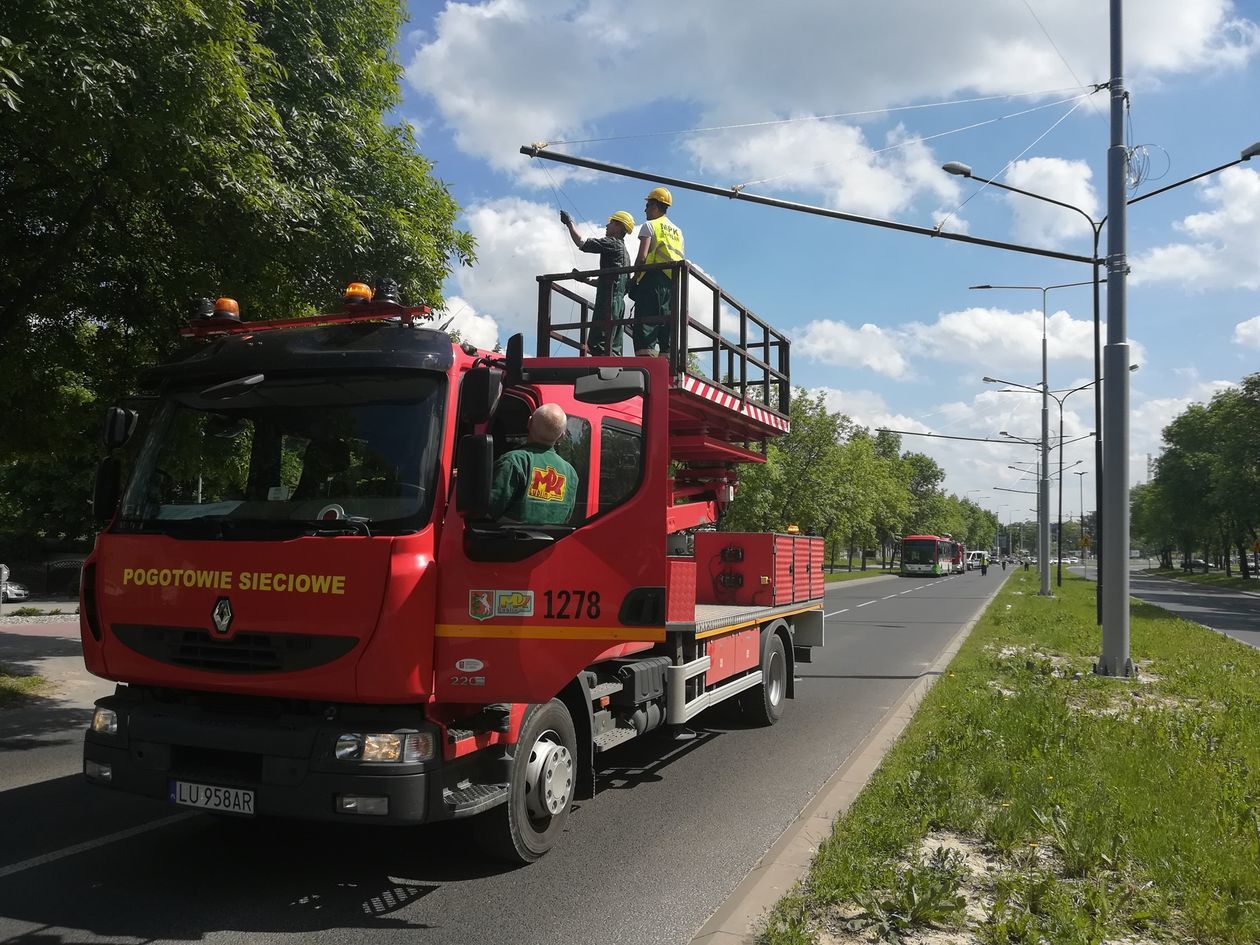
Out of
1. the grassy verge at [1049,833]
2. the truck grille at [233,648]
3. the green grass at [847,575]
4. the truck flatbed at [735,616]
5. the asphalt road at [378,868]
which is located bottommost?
the green grass at [847,575]

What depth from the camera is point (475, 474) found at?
4.28 metres

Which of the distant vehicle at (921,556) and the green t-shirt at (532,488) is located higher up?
the green t-shirt at (532,488)

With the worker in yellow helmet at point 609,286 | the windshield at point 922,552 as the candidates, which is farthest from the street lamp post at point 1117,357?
the windshield at point 922,552

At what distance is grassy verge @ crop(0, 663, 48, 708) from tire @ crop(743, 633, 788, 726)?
736 cm

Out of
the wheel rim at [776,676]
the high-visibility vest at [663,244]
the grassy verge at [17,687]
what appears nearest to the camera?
the high-visibility vest at [663,244]

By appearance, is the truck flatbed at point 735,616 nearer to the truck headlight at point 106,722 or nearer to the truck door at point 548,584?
the truck door at point 548,584

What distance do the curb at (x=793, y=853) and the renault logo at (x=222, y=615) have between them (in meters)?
2.48

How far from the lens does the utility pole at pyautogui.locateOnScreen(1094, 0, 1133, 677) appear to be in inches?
461

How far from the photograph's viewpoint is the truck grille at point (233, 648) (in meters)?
4.24

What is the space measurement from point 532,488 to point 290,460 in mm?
1207

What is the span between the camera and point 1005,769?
6.38 m

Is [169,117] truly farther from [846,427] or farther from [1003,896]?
[846,427]

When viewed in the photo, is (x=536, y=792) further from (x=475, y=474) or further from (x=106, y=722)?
(x=106, y=722)

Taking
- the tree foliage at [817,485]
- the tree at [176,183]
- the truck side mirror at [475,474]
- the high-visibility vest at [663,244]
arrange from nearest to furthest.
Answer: the truck side mirror at [475,474]
the tree at [176,183]
the high-visibility vest at [663,244]
the tree foliage at [817,485]
